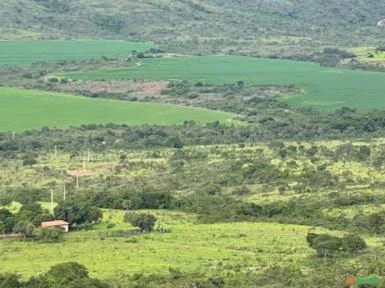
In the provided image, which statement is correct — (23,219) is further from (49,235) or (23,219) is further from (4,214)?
(49,235)

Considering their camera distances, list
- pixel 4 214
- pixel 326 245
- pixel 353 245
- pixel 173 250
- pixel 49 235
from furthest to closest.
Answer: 1. pixel 4 214
2. pixel 49 235
3. pixel 173 250
4. pixel 353 245
5. pixel 326 245

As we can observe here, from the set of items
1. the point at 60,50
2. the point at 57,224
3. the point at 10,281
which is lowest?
the point at 60,50

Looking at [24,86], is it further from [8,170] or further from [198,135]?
[8,170]

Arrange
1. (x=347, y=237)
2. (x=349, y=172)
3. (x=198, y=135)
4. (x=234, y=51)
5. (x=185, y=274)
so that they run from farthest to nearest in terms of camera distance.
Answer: (x=234, y=51) < (x=198, y=135) < (x=349, y=172) < (x=347, y=237) < (x=185, y=274)

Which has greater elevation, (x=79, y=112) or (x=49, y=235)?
(x=49, y=235)

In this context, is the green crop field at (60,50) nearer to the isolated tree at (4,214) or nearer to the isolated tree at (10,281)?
the isolated tree at (4,214)

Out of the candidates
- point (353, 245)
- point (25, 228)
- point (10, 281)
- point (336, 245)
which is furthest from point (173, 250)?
point (10, 281)

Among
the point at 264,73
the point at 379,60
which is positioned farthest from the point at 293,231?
the point at 379,60

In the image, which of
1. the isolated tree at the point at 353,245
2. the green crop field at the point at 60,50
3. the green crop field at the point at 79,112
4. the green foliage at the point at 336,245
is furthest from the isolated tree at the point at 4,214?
the green crop field at the point at 60,50
